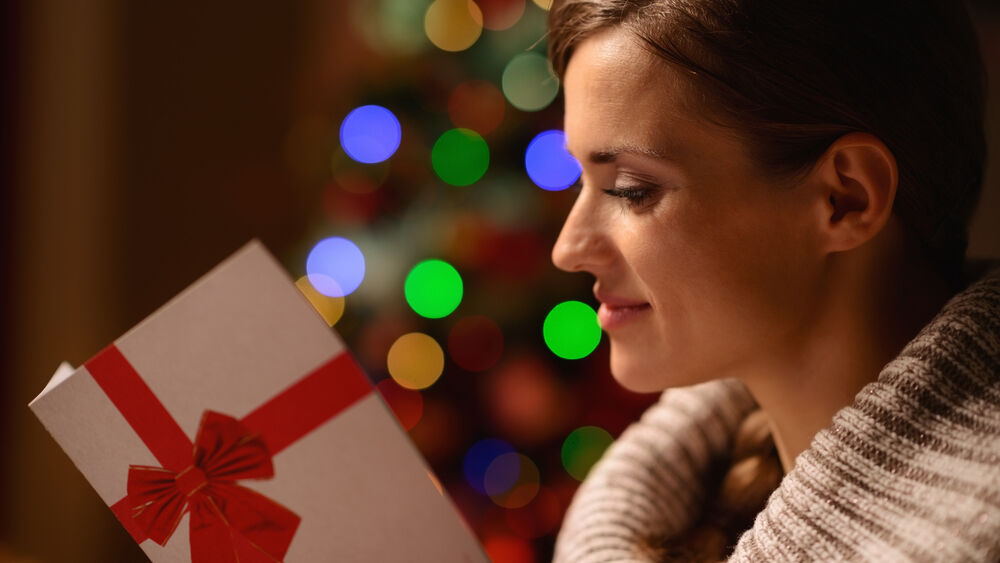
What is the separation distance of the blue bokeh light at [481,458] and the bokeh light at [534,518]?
3.9 inches

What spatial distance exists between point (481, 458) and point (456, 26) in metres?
0.97

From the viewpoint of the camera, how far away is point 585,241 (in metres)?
0.80

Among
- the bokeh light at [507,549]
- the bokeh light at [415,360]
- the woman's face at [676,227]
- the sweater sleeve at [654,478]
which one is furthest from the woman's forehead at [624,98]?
the bokeh light at [507,549]

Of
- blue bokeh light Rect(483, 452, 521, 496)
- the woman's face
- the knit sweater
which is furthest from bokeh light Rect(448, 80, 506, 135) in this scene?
the knit sweater

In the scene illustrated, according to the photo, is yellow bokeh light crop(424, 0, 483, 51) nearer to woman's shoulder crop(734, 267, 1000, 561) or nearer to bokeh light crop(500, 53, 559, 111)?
bokeh light crop(500, 53, 559, 111)

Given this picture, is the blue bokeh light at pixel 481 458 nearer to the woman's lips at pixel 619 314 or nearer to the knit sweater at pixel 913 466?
the woman's lips at pixel 619 314

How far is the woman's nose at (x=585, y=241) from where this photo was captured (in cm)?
79

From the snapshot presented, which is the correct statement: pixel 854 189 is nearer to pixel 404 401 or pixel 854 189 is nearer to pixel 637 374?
pixel 637 374

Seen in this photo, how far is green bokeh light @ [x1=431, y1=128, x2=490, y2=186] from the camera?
1666 millimetres

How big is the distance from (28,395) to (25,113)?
30.9 inches

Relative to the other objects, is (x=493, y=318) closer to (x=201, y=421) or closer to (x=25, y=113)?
(x=201, y=421)

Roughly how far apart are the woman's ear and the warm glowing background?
841 mm

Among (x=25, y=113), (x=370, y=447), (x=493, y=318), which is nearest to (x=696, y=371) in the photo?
(x=370, y=447)

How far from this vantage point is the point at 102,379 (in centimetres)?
61
